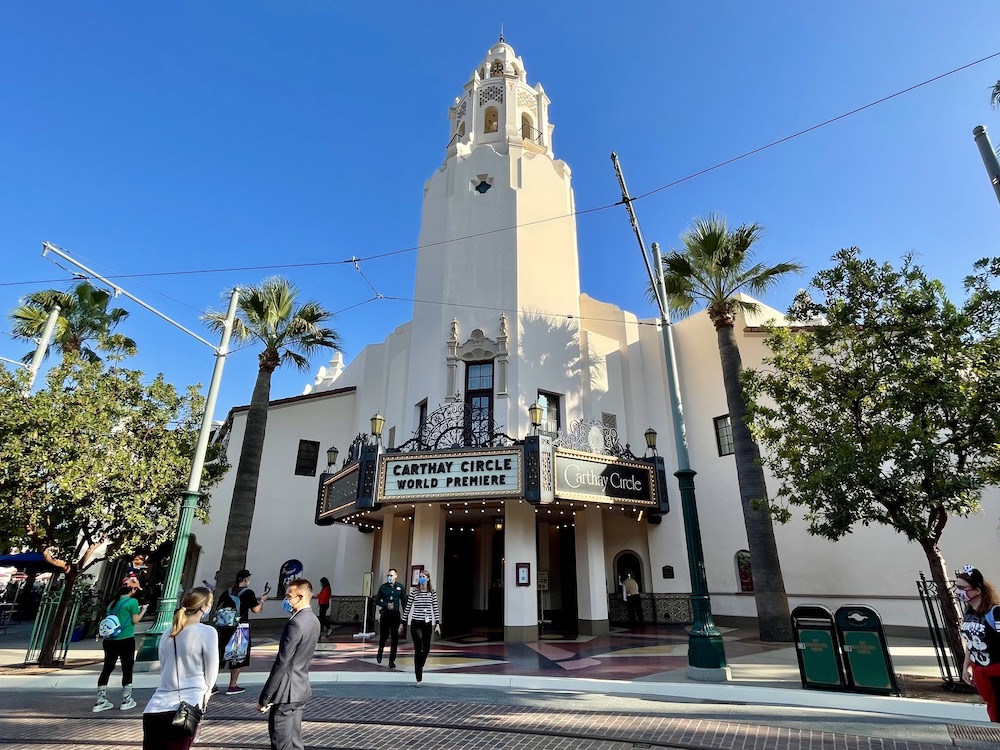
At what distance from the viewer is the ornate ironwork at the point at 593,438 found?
58.2ft

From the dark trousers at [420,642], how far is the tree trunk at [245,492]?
8821 mm

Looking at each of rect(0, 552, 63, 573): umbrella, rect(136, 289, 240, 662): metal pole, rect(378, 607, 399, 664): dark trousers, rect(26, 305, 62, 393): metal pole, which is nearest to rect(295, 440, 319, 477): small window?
rect(0, 552, 63, 573): umbrella

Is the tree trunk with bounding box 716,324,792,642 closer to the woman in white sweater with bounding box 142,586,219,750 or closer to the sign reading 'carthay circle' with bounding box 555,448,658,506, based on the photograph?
the sign reading 'carthay circle' with bounding box 555,448,658,506

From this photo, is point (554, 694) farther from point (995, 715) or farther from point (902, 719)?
point (995, 715)

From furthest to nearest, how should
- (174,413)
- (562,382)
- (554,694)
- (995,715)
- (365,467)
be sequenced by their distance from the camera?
(562,382)
(365,467)
(174,413)
(554,694)
(995,715)

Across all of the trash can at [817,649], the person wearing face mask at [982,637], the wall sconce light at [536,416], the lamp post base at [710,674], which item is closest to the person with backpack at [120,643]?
the lamp post base at [710,674]

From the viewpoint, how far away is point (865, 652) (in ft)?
26.8

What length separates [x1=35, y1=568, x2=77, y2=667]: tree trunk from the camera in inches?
469

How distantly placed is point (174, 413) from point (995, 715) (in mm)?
16329

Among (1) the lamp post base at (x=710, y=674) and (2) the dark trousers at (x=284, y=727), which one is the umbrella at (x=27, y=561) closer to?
(2) the dark trousers at (x=284, y=727)

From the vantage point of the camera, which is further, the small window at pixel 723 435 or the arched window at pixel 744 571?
the small window at pixel 723 435

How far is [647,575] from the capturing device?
19.4 meters

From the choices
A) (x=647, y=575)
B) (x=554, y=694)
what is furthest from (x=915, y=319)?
(x=647, y=575)

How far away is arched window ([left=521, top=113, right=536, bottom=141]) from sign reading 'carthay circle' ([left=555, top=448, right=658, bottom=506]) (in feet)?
52.1
